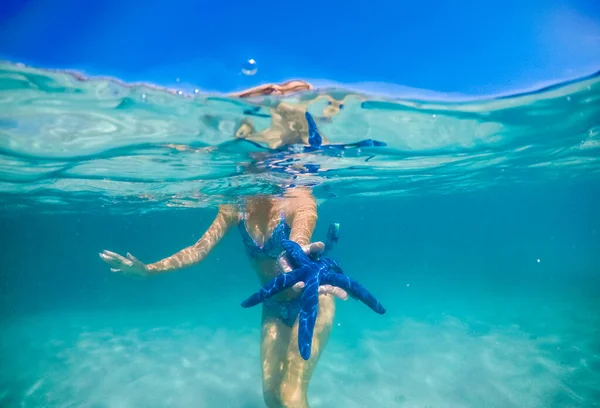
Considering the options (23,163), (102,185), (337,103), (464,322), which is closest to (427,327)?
(464,322)

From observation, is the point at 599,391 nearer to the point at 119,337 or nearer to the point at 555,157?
the point at 555,157

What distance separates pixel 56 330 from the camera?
21.9 metres

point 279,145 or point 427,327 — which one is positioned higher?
point 279,145

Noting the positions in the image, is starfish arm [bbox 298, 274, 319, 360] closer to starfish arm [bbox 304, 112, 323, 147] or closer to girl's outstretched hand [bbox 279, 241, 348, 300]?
girl's outstretched hand [bbox 279, 241, 348, 300]

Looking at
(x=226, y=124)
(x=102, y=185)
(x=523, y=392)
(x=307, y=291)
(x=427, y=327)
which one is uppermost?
(x=226, y=124)

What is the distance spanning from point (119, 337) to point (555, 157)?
27.5 meters

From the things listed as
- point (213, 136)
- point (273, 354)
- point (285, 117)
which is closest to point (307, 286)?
point (273, 354)

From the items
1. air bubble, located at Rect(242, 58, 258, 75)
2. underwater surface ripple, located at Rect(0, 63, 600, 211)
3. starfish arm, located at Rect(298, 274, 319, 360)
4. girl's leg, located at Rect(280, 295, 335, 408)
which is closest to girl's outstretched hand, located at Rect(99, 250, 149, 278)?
girl's leg, located at Rect(280, 295, 335, 408)

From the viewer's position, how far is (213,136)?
1007cm

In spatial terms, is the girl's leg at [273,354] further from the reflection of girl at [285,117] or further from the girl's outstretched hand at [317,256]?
the reflection of girl at [285,117]

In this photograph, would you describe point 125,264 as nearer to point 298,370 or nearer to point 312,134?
point 298,370

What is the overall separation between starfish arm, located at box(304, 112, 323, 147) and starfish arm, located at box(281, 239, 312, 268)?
4879 mm

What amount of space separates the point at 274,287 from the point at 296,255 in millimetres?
590

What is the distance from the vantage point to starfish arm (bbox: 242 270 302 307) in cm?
391
